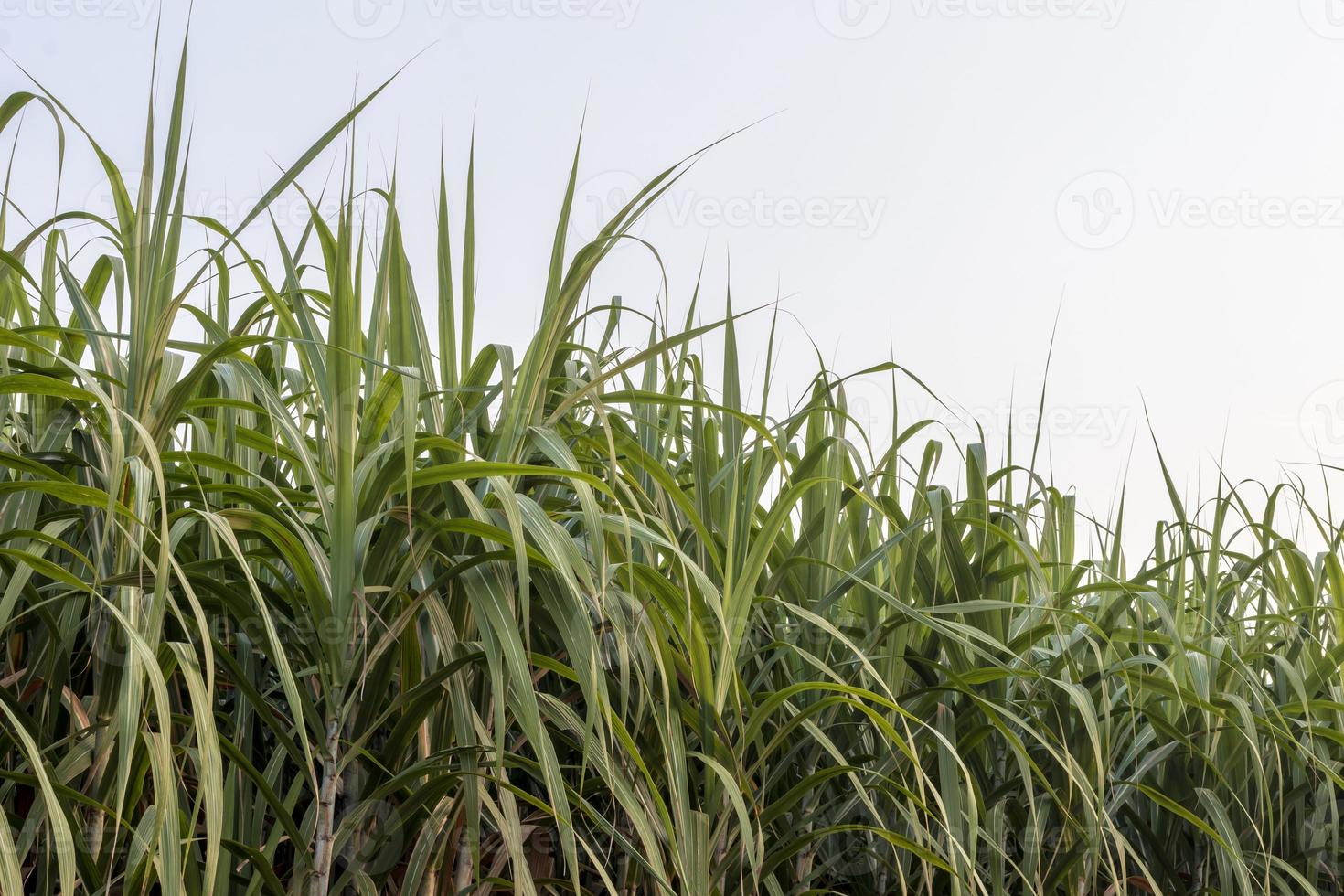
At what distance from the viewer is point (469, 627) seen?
0.77 m

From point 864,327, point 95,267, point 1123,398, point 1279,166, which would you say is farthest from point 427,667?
point 1279,166

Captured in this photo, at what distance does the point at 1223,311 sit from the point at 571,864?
2573 millimetres

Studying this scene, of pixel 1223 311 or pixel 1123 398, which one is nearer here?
pixel 1123 398

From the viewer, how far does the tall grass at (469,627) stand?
0.64m

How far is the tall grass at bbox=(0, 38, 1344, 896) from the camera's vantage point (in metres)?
0.64

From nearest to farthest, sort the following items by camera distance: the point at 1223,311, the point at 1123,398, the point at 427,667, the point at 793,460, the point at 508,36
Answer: the point at 427,667, the point at 793,460, the point at 508,36, the point at 1123,398, the point at 1223,311

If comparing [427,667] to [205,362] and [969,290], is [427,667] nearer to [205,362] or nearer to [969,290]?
[205,362]

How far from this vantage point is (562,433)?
940 mm

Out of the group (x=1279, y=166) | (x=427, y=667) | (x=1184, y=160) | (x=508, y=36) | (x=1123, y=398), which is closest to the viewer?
(x=427, y=667)

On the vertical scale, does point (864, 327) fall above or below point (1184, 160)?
Answer: below

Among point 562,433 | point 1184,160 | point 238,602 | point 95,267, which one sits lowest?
→ point 238,602

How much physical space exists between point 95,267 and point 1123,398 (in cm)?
179

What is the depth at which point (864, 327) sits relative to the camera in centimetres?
171

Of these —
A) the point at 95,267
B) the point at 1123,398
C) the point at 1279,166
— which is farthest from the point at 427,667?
the point at 1279,166
